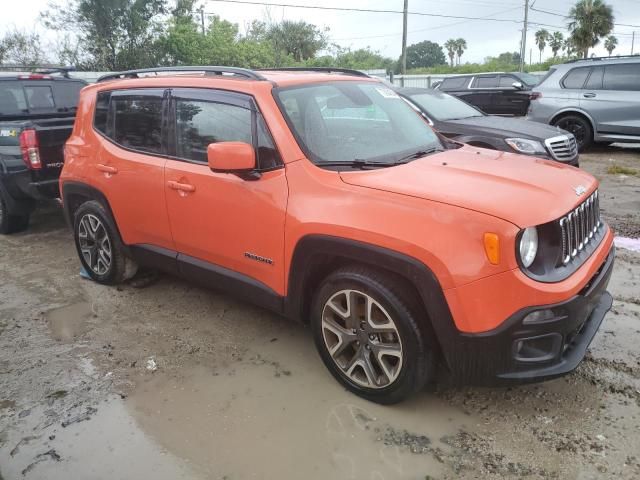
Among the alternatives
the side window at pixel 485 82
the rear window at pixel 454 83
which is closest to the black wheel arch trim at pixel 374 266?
the rear window at pixel 454 83

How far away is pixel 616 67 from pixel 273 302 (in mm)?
9613

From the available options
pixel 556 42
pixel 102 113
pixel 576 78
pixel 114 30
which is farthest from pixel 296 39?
pixel 556 42

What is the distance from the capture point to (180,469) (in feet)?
8.35

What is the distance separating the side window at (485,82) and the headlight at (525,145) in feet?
29.9

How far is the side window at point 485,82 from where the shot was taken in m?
15.2

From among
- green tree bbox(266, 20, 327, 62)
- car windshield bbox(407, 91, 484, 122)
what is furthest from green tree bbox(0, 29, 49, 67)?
car windshield bbox(407, 91, 484, 122)

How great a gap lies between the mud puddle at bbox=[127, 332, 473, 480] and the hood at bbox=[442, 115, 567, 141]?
4.78 metres

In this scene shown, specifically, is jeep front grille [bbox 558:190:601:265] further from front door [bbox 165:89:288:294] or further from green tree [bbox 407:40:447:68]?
green tree [bbox 407:40:447:68]

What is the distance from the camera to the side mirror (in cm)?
296

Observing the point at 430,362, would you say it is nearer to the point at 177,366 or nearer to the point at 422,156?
the point at 422,156

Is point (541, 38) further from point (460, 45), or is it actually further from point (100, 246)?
point (100, 246)

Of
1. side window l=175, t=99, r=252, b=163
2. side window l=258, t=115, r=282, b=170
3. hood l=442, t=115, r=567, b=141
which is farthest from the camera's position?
hood l=442, t=115, r=567, b=141

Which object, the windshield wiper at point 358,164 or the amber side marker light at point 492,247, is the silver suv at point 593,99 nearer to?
the windshield wiper at point 358,164

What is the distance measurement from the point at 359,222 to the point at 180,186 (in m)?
1.49
